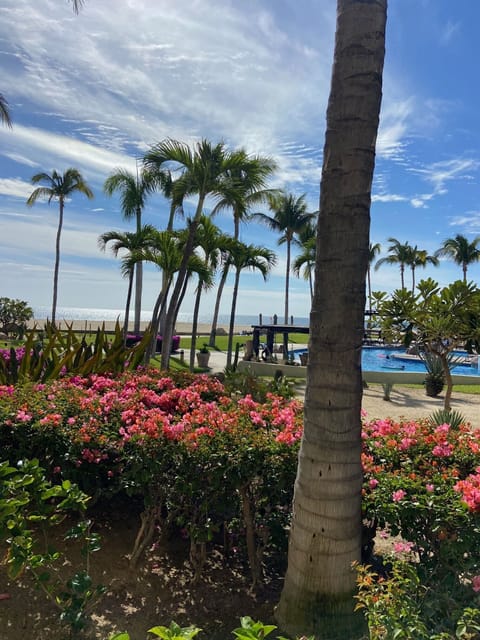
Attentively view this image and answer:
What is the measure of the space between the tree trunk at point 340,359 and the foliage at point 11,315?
106 ft

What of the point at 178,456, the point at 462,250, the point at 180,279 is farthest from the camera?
the point at 462,250

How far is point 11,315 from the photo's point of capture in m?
31.1

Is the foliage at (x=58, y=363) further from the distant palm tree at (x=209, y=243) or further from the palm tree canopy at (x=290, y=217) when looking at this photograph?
the palm tree canopy at (x=290, y=217)

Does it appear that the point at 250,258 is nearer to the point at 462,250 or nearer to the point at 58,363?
the point at 58,363

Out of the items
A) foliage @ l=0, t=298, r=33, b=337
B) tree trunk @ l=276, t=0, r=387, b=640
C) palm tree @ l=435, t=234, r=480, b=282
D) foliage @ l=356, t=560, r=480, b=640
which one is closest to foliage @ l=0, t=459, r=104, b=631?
tree trunk @ l=276, t=0, r=387, b=640

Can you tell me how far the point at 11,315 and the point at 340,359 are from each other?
33.4 m

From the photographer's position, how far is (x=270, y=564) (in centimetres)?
332

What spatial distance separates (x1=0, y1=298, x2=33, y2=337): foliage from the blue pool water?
19792 millimetres

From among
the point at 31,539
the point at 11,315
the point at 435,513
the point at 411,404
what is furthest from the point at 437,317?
the point at 11,315

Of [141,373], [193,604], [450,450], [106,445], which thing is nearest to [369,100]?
[450,450]

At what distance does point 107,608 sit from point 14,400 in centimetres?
188

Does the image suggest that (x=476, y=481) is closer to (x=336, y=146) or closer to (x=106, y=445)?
(x=336, y=146)

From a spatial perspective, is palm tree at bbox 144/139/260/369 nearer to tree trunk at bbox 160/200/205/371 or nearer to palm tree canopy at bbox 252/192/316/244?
tree trunk at bbox 160/200/205/371

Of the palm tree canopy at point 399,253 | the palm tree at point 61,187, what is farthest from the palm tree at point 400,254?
the palm tree at point 61,187
